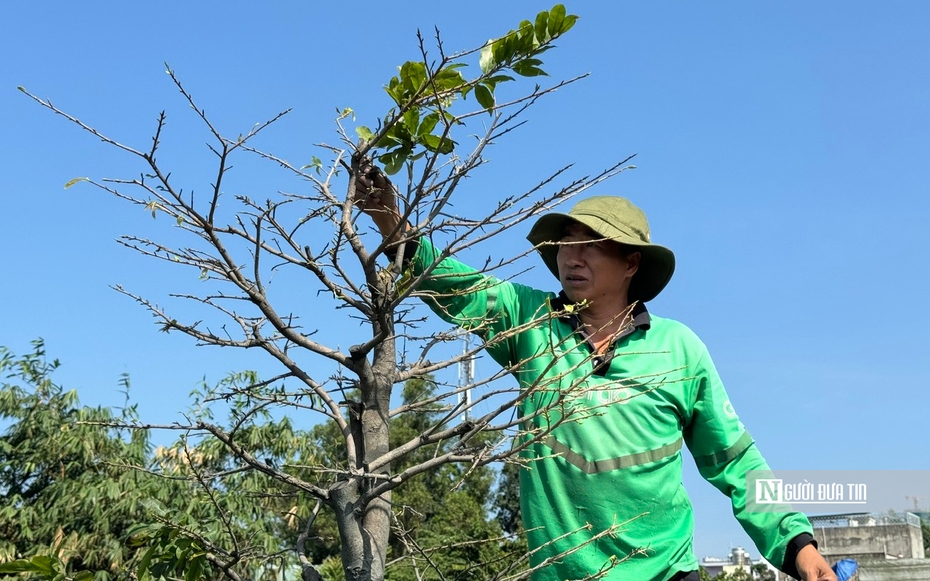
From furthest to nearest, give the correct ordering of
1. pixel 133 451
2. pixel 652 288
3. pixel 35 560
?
pixel 133 451
pixel 652 288
pixel 35 560

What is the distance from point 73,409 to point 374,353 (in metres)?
7.95

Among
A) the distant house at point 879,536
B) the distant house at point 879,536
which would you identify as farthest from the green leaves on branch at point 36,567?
the distant house at point 879,536

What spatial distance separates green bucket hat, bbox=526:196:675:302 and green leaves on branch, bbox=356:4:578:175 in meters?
0.60

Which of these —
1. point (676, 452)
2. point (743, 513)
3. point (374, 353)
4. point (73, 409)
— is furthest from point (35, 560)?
point (73, 409)

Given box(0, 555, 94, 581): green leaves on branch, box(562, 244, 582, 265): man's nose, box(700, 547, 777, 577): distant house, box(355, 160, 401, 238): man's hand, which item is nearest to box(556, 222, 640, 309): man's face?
box(562, 244, 582, 265): man's nose

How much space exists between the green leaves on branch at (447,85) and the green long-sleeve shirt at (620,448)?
30 cm

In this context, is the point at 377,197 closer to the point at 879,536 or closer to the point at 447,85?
the point at 447,85

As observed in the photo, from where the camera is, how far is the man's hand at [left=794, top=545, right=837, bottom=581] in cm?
235

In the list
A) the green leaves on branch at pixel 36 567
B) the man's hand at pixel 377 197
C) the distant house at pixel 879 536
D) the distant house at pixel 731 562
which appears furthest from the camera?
the distant house at pixel 731 562

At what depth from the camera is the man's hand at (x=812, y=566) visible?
2.35 meters

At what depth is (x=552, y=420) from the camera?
2.40 metres

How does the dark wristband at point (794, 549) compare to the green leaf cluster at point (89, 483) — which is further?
the green leaf cluster at point (89, 483)

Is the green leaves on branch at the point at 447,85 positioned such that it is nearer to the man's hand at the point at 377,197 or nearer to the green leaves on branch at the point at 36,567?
the man's hand at the point at 377,197

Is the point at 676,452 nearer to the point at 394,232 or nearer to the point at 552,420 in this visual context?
the point at 552,420
